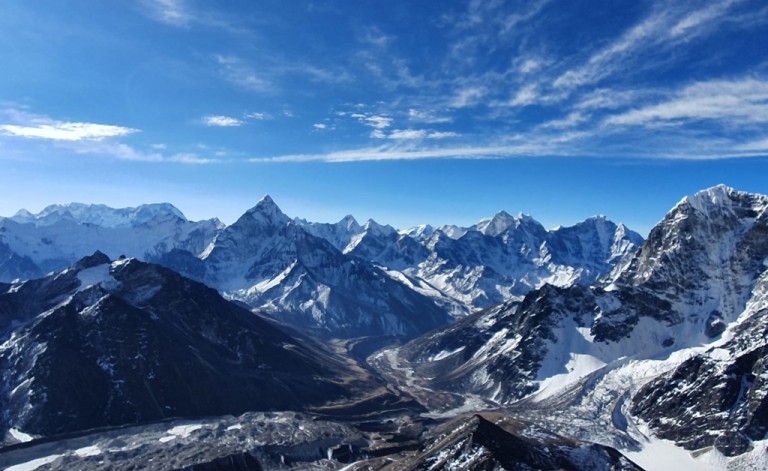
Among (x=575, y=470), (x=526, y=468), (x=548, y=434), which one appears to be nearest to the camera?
(x=526, y=468)

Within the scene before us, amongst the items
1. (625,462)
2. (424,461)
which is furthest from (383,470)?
(625,462)

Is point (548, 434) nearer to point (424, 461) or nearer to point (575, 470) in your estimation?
point (575, 470)

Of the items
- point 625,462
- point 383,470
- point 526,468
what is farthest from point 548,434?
point 383,470

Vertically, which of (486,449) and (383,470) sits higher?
(486,449)

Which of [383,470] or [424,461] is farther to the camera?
[383,470]

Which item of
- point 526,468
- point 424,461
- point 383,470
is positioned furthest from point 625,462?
point 383,470

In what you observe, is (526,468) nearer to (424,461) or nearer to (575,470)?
(575,470)

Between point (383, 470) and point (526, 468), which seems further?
point (383, 470)

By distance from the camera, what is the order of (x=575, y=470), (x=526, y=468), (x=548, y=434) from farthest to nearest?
(x=548, y=434)
(x=575, y=470)
(x=526, y=468)

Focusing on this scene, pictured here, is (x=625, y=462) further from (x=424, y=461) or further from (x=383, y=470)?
(x=383, y=470)
